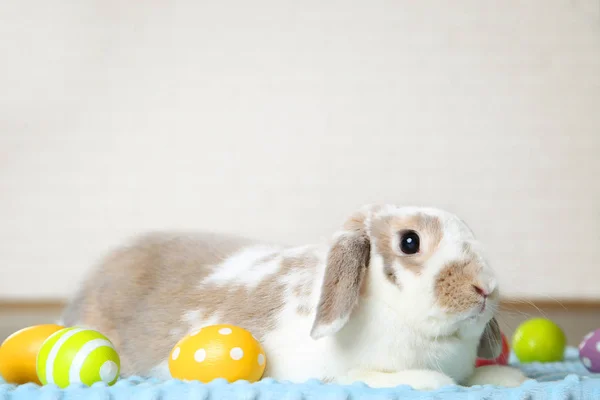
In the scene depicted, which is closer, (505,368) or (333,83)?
(505,368)

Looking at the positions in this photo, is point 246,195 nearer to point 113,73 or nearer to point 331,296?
point 113,73

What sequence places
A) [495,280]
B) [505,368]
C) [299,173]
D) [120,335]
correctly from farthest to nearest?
[299,173]
[120,335]
[505,368]
[495,280]

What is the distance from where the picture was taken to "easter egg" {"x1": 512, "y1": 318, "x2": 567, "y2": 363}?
1.71 m

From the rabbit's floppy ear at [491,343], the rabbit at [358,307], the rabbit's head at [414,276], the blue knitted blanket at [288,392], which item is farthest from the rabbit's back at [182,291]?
the rabbit's floppy ear at [491,343]

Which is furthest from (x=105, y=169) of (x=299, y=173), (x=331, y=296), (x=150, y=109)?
(x=331, y=296)

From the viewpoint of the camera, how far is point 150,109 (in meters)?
2.59

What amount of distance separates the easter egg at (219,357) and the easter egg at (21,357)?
30 cm

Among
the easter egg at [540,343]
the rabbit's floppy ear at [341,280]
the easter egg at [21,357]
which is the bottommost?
the easter egg at [540,343]

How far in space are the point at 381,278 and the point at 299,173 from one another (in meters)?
1.43

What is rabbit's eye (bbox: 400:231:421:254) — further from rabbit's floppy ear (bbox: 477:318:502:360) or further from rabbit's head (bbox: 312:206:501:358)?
rabbit's floppy ear (bbox: 477:318:502:360)

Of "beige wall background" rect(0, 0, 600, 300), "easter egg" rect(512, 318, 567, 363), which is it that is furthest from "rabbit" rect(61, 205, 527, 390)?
"beige wall background" rect(0, 0, 600, 300)

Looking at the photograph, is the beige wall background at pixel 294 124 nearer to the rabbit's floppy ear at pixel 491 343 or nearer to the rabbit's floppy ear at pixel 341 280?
the rabbit's floppy ear at pixel 491 343

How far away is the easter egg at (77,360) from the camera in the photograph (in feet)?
3.59

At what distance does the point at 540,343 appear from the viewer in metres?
1.71
